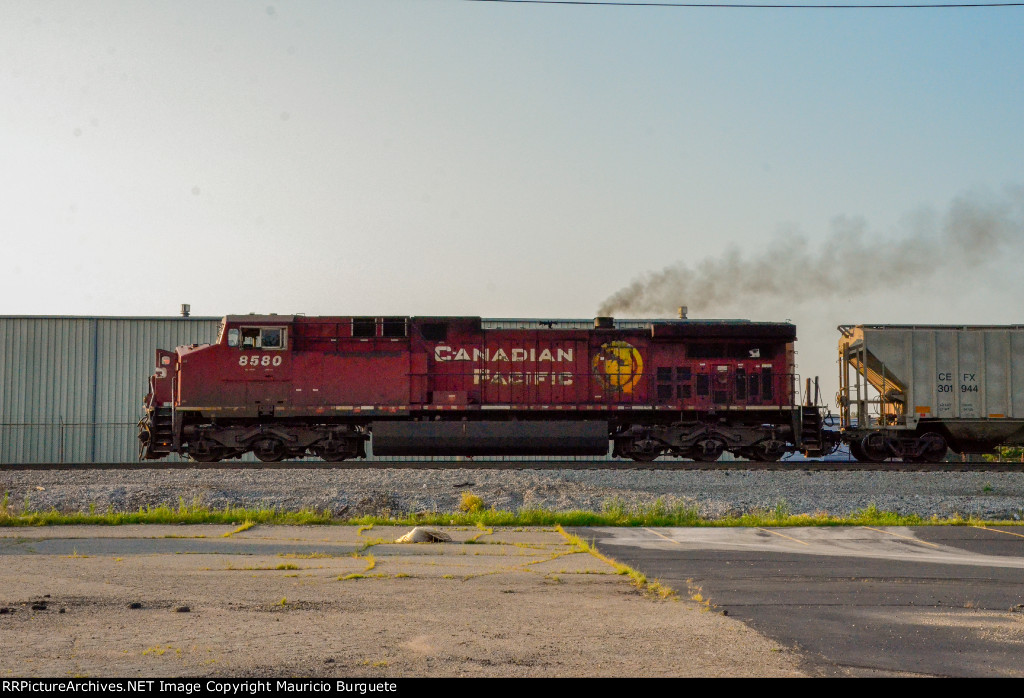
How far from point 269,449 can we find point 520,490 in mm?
8745

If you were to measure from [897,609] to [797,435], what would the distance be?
16061mm

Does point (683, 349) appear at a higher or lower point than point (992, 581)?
higher

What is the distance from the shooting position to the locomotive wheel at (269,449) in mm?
21547

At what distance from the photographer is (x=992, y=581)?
7.55m

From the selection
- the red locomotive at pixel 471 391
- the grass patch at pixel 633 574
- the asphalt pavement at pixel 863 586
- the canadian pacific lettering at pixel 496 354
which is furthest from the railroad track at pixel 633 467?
the grass patch at pixel 633 574

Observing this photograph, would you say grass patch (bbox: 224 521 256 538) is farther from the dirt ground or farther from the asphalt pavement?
the asphalt pavement

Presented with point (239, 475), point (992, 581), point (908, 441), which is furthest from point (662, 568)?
point (908, 441)

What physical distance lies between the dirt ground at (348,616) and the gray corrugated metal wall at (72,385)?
21.4 meters

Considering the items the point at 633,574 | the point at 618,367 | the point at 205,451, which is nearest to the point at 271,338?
the point at 205,451

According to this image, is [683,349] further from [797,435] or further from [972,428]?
[972,428]

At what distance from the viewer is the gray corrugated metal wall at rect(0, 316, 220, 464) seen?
28984 millimetres

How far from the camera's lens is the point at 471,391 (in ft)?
72.6

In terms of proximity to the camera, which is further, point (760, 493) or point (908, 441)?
point (908, 441)

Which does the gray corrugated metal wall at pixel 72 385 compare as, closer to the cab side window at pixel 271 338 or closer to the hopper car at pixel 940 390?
the cab side window at pixel 271 338
